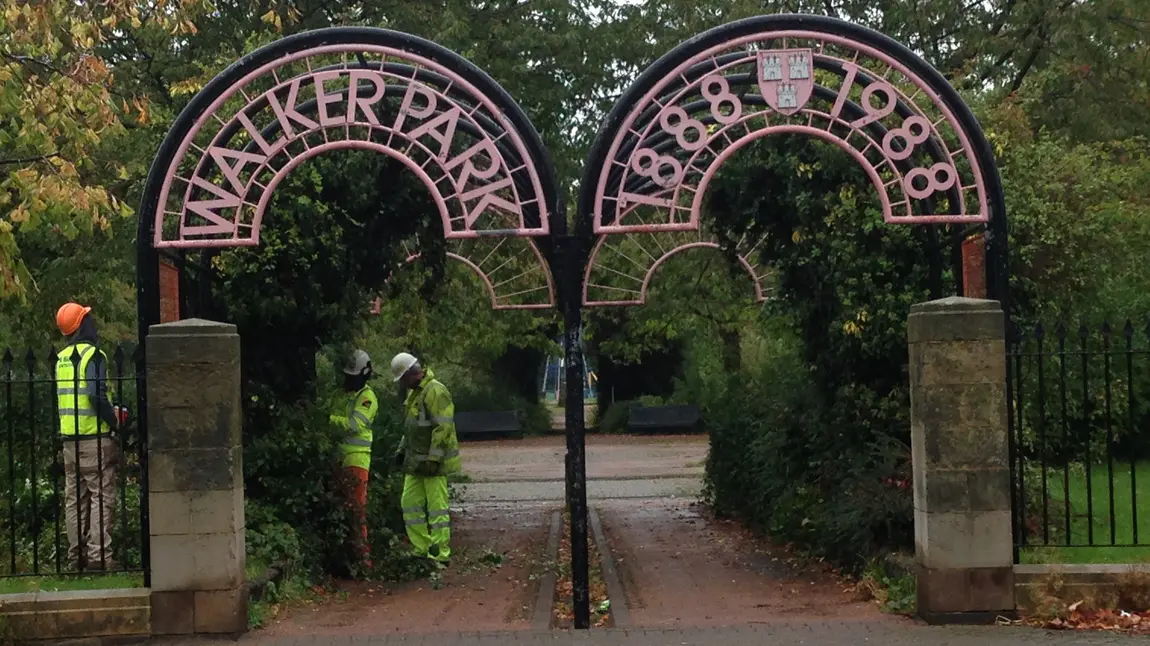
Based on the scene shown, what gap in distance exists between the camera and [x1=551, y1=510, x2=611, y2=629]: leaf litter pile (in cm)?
936

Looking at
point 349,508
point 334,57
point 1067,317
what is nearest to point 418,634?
point 349,508

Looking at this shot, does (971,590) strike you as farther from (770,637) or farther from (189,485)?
(189,485)

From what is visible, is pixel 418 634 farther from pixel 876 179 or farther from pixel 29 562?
pixel 876 179

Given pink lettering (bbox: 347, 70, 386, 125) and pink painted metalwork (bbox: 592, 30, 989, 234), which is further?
pink lettering (bbox: 347, 70, 386, 125)

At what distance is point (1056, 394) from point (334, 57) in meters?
7.25

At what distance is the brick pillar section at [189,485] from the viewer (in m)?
8.37

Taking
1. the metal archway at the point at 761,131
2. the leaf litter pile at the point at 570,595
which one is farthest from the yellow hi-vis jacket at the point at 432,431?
the metal archway at the point at 761,131

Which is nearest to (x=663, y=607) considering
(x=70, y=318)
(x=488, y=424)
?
(x=70, y=318)

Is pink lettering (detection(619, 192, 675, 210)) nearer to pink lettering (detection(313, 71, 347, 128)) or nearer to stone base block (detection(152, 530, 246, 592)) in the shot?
pink lettering (detection(313, 71, 347, 128))

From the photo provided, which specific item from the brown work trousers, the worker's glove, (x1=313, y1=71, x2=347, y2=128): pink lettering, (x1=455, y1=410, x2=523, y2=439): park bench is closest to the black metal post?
(x1=313, y1=71, x2=347, y2=128): pink lettering

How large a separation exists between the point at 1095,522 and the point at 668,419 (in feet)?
88.8

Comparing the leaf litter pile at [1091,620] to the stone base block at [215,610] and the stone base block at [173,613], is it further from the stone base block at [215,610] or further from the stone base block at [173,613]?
the stone base block at [173,613]

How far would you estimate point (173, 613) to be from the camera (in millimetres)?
8352

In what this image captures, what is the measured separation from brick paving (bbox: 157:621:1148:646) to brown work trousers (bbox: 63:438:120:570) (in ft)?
4.58
